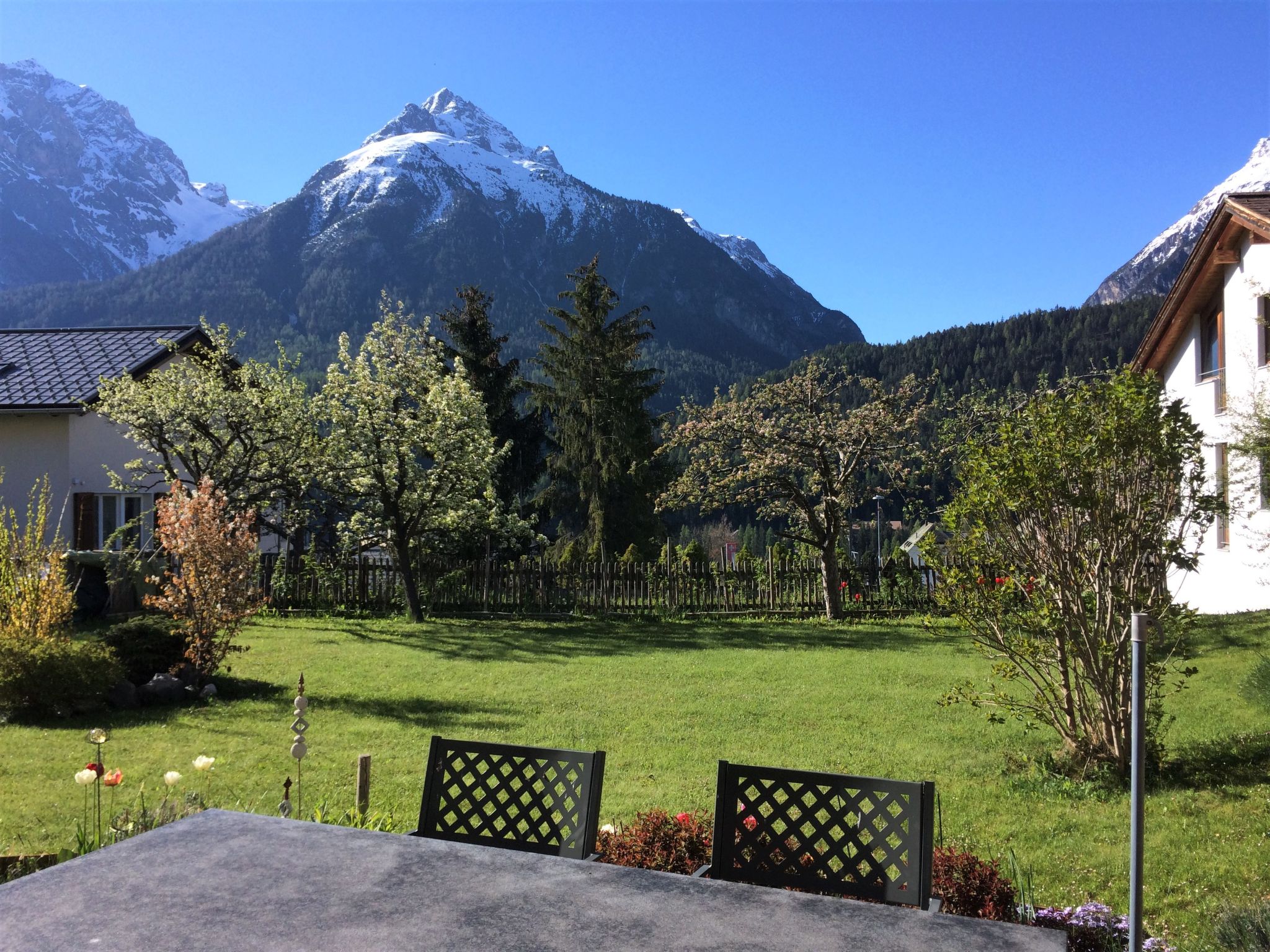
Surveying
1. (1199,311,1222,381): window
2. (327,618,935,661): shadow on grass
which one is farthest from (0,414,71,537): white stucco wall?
(1199,311,1222,381): window

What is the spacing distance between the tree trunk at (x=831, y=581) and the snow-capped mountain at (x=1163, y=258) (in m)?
45.5

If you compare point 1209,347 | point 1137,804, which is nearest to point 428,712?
point 1137,804

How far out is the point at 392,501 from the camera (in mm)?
18844

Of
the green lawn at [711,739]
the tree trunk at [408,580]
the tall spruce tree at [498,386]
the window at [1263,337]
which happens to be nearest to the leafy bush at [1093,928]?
the green lawn at [711,739]

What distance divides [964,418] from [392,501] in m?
11.1

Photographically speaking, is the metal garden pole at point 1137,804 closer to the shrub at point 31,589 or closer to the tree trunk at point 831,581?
the shrub at point 31,589

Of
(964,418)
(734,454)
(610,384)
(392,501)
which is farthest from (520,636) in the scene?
(610,384)

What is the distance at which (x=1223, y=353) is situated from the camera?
18.3 meters

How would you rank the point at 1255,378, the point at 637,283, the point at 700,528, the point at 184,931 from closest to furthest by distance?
the point at 184,931, the point at 1255,378, the point at 700,528, the point at 637,283

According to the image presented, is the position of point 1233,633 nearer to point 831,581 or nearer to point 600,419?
point 831,581

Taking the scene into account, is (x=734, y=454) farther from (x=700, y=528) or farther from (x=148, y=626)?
(x=700, y=528)

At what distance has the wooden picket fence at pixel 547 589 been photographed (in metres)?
19.6

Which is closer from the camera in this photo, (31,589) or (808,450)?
(31,589)

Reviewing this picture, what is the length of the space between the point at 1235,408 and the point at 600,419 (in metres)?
24.1
